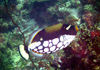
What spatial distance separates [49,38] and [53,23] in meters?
4.68

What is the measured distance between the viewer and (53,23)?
7113 millimetres

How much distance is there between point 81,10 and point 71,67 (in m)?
4.43

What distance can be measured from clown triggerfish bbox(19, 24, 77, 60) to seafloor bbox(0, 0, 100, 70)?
0.21m

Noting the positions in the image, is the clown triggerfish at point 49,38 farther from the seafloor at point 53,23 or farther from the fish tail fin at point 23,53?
the seafloor at point 53,23

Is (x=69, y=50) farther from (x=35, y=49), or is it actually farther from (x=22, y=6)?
(x=22, y=6)

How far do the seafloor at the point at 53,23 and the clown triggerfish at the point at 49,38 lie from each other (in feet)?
0.68

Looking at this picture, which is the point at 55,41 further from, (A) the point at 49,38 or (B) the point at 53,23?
(B) the point at 53,23

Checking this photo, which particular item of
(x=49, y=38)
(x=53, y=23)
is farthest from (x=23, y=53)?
(x=53, y=23)

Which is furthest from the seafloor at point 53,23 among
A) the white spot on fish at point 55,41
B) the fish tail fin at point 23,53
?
the white spot on fish at point 55,41

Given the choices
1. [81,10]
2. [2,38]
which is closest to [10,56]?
[2,38]

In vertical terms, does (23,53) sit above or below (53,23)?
above

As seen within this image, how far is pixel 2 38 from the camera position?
6797 millimetres

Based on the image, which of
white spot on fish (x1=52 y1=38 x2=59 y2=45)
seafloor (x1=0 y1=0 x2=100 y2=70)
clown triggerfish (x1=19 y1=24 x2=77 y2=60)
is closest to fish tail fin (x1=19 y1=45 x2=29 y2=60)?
clown triggerfish (x1=19 y1=24 x2=77 y2=60)

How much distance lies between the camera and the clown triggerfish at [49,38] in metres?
2.46
